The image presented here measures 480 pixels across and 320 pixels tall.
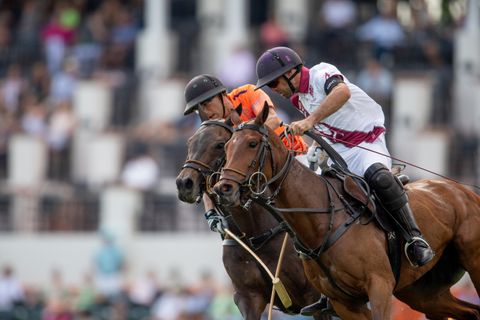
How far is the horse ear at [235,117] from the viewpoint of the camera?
43.1 ft

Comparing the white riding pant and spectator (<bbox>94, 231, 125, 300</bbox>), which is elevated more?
the white riding pant

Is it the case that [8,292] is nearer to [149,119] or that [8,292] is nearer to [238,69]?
[149,119]

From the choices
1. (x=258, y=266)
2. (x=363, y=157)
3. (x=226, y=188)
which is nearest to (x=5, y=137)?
(x=258, y=266)

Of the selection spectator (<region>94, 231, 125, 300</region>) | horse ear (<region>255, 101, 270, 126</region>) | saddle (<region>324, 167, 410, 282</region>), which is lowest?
spectator (<region>94, 231, 125, 300</region>)

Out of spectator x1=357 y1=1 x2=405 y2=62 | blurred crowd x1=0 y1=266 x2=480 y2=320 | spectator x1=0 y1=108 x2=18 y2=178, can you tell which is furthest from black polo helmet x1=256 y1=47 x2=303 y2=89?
spectator x1=0 y1=108 x2=18 y2=178

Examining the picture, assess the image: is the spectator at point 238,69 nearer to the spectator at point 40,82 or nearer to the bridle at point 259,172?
the spectator at point 40,82

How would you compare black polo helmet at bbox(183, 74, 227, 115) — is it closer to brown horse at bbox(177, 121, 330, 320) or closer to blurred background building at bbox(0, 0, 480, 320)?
brown horse at bbox(177, 121, 330, 320)

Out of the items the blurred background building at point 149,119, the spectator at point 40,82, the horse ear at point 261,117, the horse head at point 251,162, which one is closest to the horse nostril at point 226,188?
the horse head at point 251,162

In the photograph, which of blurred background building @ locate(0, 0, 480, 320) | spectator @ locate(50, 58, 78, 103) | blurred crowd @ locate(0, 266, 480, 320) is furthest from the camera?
spectator @ locate(50, 58, 78, 103)

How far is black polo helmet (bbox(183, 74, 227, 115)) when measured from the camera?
45.0 ft

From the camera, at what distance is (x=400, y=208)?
12898mm

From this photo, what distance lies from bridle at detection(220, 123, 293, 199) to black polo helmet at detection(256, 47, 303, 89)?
643 mm

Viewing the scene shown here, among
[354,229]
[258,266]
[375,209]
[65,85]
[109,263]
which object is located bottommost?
[109,263]

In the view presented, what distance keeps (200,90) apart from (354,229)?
1981mm
